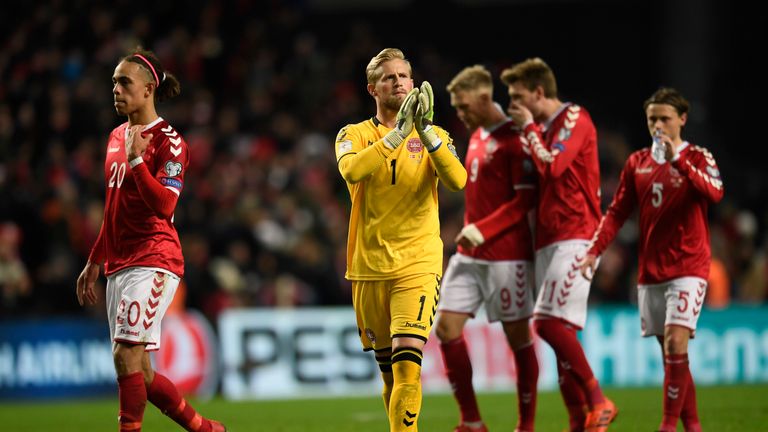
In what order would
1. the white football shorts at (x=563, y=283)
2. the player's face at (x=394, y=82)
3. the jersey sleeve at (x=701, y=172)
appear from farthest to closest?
1. the white football shorts at (x=563, y=283)
2. the jersey sleeve at (x=701, y=172)
3. the player's face at (x=394, y=82)

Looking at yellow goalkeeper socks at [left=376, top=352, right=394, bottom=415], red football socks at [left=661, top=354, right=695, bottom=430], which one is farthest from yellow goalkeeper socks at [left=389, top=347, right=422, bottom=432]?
red football socks at [left=661, top=354, right=695, bottom=430]

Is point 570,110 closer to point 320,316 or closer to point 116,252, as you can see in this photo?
point 116,252

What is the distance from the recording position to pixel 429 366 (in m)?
15.2

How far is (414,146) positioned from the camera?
757cm

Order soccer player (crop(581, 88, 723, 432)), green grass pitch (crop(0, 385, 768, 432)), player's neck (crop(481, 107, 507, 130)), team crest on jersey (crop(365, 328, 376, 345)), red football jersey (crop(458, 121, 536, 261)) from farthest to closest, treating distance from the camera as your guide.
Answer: green grass pitch (crop(0, 385, 768, 432)) → player's neck (crop(481, 107, 507, 130)) → red football jersey (crop(458, 121, 536, 261)) → soccer player (crop(581, 88, 723, 432)) → team crest on jersey (crop(365, 328, 376, 345))

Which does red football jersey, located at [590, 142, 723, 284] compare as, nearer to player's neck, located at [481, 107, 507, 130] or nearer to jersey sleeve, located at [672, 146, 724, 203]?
jersey sleeve, located at [672, 146, 724, 203]

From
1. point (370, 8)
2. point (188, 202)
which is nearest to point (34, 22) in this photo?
point (188, 202)

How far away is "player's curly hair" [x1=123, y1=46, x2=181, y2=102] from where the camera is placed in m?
7.64

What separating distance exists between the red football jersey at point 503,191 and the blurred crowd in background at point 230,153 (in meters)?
7.30

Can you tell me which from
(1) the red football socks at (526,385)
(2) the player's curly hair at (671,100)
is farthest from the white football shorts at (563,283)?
(2) the player's curly hair at (671,100)

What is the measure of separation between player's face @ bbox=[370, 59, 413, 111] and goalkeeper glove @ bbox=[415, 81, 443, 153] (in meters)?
0.31

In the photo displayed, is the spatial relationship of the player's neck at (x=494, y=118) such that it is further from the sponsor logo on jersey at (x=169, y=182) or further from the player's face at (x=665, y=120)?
the sponsor logo on jersey at (x=169, y=182)

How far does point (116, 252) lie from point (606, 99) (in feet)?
57.4

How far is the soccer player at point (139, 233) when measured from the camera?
734 centimetres
